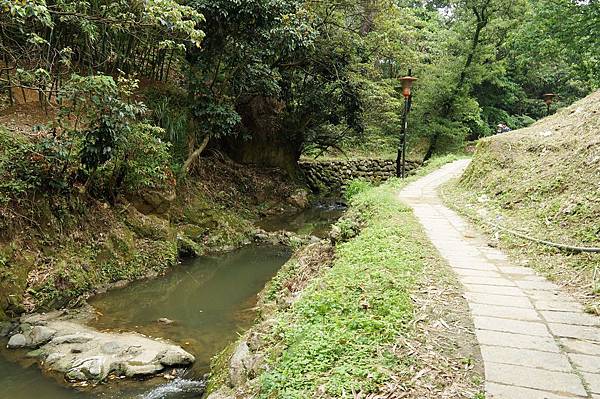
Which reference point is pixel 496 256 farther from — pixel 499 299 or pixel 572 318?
pixel 572 318

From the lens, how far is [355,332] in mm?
2951

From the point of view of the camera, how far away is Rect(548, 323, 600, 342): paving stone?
292 centimetres

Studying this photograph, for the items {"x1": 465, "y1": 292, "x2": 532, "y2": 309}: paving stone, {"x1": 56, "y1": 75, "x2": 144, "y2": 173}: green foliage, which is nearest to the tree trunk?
{"x1": 56, "y1": 75, "x2": 144, "y2": 173}: green foliage

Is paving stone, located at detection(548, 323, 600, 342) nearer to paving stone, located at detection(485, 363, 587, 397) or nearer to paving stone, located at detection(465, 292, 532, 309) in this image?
paving stone, located at detection(465, 292, 532, 309)

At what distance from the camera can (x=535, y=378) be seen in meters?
2.42

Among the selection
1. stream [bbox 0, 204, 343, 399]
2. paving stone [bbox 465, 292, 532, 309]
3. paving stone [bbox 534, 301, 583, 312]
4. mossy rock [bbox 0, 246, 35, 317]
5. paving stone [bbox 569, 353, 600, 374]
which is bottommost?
stream [bbox 0, 204, 343, 399]

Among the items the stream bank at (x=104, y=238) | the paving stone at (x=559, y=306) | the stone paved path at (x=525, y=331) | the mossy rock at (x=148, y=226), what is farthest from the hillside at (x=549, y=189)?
the mossy rock at (x=148, y=226)

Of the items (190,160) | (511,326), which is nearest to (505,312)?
(511,326)

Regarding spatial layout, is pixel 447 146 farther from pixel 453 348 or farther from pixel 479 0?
pixel 453 348

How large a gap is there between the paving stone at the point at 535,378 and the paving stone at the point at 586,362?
14 cm

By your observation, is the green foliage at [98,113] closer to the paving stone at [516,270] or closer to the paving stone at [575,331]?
the paving stone at [516,270]

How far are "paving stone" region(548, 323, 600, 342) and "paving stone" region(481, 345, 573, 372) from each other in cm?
34

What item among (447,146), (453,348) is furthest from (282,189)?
(453,348)

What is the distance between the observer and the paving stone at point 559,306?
337 centimetres
